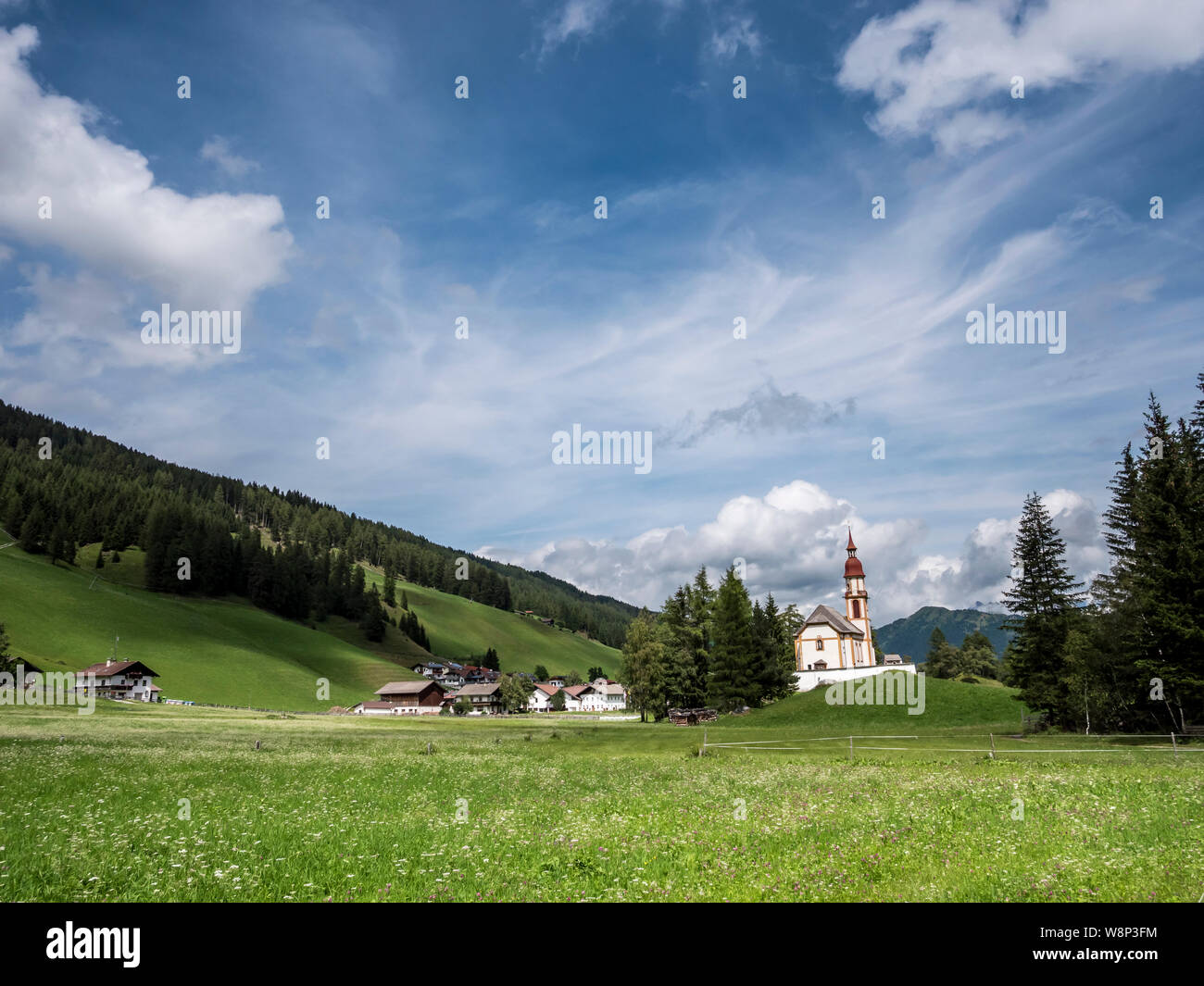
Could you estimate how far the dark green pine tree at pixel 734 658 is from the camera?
8375cm

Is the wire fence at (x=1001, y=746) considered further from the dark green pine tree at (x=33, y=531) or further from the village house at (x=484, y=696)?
the dark green pine tree at (x=33, y=531)

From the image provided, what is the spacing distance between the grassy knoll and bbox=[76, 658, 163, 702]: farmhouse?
96.1m

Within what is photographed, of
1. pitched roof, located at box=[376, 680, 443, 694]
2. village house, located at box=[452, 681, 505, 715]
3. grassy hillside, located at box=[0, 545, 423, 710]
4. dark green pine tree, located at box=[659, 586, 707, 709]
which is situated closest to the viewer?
dark green pine tree, located at box=[659, 586, 707, 709]

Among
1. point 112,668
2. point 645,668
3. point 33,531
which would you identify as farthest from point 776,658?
point 33,531

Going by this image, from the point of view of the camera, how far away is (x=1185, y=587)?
43.2 meters

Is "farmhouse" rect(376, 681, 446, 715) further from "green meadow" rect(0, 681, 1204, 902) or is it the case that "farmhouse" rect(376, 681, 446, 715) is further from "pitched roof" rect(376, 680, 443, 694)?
"green meadow" rect(0, 681, 1204, 902)

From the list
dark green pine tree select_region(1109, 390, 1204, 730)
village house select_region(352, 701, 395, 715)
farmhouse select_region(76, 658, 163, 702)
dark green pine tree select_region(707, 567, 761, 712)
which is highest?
dark green pine tree select_region(1109, 390, 1204, 730)

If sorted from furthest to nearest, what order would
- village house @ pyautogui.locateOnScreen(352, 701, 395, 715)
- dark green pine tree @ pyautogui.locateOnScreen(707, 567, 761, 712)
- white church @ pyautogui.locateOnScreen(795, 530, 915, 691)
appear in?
village house @ pyautogui.locateOnScreen(352, 701, 395, 715), white church @ pyautogui.locateOnScreen(795, 530, 915, 691), dark green pine tree @ pyautogui.locateOnScreen(707, 567, 761, 712)

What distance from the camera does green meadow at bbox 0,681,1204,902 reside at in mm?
11234

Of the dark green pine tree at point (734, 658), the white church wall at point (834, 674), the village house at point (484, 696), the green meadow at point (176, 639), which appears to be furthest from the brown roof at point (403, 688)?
the dark green pine tree at point (734, 658)

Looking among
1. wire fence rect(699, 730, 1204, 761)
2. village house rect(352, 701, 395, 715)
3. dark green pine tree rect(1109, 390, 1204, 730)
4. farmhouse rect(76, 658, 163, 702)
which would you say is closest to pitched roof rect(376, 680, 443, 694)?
village house rect(352, 701, 395, 715)

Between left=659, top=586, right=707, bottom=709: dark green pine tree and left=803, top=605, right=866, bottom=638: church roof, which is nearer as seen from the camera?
left=659, top=586, right=707, bottom=709: dark green pine tree

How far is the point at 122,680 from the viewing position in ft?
377
